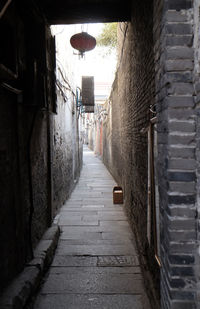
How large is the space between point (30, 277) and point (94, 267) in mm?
1187

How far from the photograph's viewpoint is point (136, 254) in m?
4.74

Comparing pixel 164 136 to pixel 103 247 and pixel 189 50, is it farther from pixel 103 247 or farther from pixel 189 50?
pixel 103 247

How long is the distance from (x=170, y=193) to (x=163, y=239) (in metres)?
0.49

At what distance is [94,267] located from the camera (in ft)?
14.2

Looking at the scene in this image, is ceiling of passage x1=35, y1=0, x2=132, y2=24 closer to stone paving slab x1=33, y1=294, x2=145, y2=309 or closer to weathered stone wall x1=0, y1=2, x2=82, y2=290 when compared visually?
weathered stone wall x1=0, y1=2, x2=82, y2=290

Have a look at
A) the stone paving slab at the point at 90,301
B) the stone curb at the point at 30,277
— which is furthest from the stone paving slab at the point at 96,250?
the stone paving slab at the point at 90,301

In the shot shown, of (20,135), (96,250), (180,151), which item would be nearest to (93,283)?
(96,250)

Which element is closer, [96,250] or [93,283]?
[93,283]

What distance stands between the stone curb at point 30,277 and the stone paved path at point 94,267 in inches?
6.9

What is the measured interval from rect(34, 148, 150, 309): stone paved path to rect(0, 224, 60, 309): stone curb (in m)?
0.17

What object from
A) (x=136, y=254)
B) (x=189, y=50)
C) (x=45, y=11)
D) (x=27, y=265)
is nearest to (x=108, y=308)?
(x=27, y=265)

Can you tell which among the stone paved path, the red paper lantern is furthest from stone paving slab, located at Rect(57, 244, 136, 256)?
the red paper lantern

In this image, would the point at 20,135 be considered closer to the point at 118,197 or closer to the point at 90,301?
the point at 90,301

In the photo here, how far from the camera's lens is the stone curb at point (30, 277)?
9.49 feet
